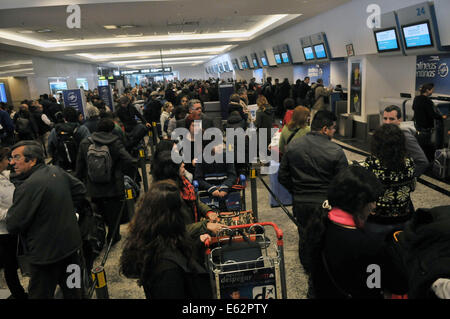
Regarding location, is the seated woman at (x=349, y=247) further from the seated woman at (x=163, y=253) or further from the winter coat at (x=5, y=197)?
the winter coat at (x=5, y=197)

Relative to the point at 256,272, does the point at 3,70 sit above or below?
above

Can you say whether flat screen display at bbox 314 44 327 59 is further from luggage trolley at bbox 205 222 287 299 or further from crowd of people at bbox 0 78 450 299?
luggage trolley at bbox 205 222 287 299

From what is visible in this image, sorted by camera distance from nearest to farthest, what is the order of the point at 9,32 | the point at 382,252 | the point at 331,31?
the point at 382,252
the point at 331,31
the point at 9,32

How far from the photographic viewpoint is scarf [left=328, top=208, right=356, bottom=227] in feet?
5.89

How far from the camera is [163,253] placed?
173cm

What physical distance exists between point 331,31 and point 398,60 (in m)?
2.69

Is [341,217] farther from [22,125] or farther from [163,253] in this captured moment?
[22,125]

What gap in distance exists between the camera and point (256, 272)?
2404 millimetres

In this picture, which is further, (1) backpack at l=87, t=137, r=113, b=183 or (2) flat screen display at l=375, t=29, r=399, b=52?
(2) flat screen display at l=375, t=29, r=399, b=52

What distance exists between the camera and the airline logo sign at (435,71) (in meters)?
8.30

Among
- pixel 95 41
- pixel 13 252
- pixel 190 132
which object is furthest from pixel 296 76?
pixel 13 252

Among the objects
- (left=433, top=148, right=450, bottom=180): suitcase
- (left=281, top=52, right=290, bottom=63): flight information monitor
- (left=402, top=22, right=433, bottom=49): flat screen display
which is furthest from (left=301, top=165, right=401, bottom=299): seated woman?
(left=281, top=52, right=290, bottom=63): flight information monitor
